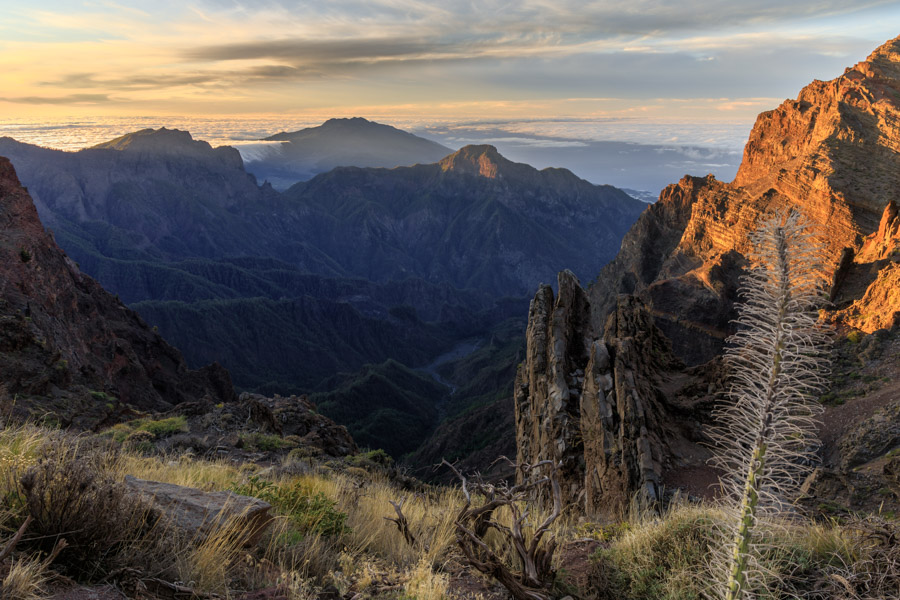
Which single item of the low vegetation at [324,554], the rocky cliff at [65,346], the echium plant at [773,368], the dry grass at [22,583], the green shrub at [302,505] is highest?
the echium plant at [773,368]

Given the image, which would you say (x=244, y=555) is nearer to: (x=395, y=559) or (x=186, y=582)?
(x=186, y=582)

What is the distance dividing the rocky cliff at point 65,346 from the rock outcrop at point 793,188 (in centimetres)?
4599

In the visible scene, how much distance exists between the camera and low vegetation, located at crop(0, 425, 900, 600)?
15.9ft

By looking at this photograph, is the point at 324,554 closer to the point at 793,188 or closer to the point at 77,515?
the point at 77,515

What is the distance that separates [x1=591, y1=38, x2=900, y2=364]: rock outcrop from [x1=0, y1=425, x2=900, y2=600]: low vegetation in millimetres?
37245

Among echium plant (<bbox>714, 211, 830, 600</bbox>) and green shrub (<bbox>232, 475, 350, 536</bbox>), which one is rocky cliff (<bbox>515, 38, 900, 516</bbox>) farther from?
green shrub (<bbox>232, 475, 350, 536</bbox>)

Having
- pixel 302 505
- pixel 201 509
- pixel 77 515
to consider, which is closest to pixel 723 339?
pixel 302 505

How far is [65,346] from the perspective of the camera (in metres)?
32.8

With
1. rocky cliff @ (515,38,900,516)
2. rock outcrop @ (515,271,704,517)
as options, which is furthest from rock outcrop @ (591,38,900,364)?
rock outcrop @ (515,271,704,517)

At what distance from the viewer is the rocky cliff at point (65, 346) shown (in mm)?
23328

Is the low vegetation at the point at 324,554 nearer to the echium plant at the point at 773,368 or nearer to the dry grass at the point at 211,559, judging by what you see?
the dry grass at the point at 211,559

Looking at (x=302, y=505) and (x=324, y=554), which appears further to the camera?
(x=302, y=505)

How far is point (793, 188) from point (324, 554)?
226 feet

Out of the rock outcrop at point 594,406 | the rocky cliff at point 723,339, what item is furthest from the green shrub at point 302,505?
the rock outcrop at point 594,406
